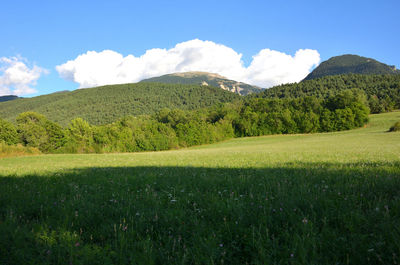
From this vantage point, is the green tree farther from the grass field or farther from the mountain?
the grass field

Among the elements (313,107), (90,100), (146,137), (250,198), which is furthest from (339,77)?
(90,100)

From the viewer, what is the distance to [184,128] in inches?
3393

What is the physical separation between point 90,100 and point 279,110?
15593 cm

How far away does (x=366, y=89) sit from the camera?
398ft

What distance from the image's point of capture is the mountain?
151500mm

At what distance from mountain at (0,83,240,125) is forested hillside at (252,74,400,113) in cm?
4890

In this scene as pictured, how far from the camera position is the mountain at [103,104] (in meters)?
152

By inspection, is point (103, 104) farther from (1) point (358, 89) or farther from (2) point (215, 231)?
(2) point (215, 231)

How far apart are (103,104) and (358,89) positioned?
568 ft

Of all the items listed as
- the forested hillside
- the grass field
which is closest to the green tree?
the grass field

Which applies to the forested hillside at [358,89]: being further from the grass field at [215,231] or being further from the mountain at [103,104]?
the grass field at [215,231]

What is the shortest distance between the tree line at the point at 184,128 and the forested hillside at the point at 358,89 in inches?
1186

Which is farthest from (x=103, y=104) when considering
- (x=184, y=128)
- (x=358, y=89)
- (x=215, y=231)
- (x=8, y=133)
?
(x=215, y=231)

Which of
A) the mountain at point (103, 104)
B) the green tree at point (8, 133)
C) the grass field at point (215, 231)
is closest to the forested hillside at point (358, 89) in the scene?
the mountain at point (103, 104)
